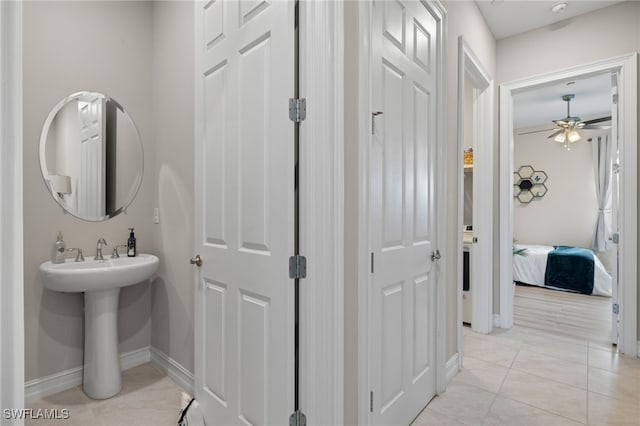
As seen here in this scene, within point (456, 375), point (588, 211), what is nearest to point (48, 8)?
point (456, 375)

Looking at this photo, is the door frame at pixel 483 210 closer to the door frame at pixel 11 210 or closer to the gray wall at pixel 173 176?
the gray wall at pixel 173 176

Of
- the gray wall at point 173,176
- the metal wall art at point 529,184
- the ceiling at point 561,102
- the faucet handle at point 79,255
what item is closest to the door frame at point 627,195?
the ceiling at point 561,102

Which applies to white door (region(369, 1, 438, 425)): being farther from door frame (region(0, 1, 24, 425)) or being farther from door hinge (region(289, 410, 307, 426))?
door frame (region(0, 1, 24, 425))

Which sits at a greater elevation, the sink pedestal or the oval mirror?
the oval mirror

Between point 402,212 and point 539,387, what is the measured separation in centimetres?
158

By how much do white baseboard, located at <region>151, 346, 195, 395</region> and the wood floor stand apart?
123 inches

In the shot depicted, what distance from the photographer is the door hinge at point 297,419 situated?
4.46 ft

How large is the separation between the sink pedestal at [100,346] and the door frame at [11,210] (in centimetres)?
185

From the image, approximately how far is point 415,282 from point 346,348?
2.17ft

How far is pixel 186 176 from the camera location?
2.18 m

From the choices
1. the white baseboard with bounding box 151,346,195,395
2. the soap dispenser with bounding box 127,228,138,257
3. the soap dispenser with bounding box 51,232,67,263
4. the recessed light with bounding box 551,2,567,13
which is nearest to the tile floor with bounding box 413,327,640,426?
the white baseboard with bounding box 151,346,195,395

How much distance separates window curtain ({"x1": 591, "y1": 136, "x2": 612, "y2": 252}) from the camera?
5785 mm

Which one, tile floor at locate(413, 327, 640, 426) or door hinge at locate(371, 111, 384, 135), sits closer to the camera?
door hinge at locate(371, 111, 384, 135)

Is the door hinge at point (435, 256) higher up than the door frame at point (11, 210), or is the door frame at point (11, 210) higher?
the door frame at point (11, 210)
